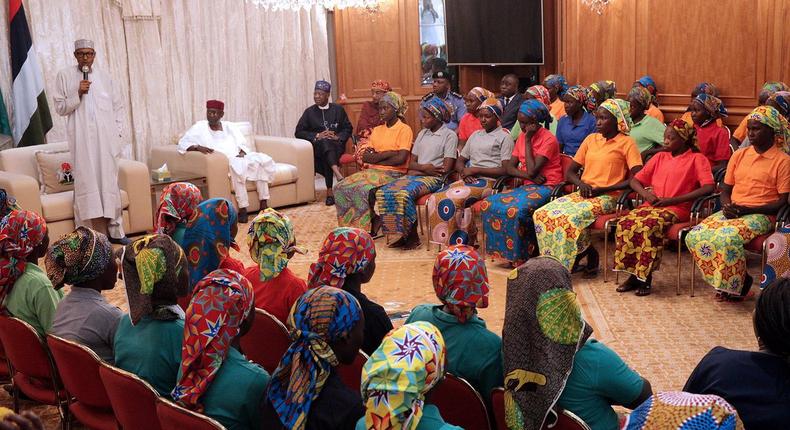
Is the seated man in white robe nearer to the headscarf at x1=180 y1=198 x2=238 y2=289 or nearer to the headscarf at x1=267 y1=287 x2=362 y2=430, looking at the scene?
the headscarf at x1=180 y1=198 x2=238 y2=289

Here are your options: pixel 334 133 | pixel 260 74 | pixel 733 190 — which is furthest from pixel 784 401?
pixel 260 74

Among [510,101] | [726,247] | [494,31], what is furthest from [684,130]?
[494,31]

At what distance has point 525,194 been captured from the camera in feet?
21.6

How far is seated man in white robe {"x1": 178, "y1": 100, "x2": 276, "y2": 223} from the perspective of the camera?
8.78m

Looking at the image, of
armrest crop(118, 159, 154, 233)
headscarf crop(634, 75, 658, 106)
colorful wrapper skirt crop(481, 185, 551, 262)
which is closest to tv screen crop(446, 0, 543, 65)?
headscarf crop(634, 75, 658, 106)

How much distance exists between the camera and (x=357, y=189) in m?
7.68

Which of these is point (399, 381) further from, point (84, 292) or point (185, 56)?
point (185, 56)

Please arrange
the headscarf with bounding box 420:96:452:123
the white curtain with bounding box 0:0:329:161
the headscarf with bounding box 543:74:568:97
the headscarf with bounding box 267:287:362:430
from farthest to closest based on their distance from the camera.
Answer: the white curtain with bounding box 0:0:329:161 < the headscarf with bounding box 543:74:568:97 < the headscarf with bounding box 420:96:452:123 < the headscarf with bounding box 267:287:362:430

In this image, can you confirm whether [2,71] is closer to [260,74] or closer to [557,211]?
[260,74]

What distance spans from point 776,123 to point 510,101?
3.40m

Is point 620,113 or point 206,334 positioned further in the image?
point 620,113

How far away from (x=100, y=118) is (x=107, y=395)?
5125 millimetres

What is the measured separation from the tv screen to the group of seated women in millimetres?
1760

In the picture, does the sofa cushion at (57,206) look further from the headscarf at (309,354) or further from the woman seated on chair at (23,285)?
the headscarf at (309,354)
